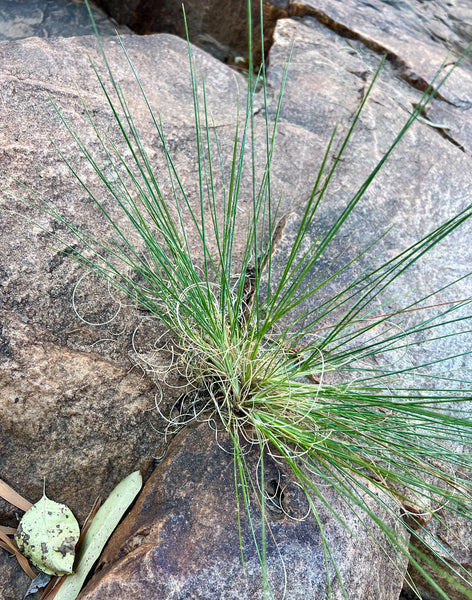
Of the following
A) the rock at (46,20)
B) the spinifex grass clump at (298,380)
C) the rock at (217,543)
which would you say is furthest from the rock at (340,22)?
the rock at (217,543)

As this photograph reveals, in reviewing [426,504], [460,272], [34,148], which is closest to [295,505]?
[426,504]

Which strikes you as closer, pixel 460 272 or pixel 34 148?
pixel 34 148

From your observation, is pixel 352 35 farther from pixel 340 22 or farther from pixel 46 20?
pixel 46 20

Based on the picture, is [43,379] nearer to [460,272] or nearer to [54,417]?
[54,417]

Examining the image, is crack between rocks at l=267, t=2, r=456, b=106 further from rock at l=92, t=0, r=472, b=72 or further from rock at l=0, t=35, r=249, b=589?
rock at l=0, t=35, r=249, b=589

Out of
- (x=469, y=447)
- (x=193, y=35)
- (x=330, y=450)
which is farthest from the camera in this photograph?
(x=193, y=35)

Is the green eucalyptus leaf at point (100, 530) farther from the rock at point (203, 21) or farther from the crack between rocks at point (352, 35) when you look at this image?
the rock at point (203, 21)

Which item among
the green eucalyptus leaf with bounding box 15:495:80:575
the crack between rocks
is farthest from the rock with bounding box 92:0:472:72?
the green eucalyptus leaf with bounding box 15:495:80:575

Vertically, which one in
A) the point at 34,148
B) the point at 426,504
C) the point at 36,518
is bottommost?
the point at 36,518
